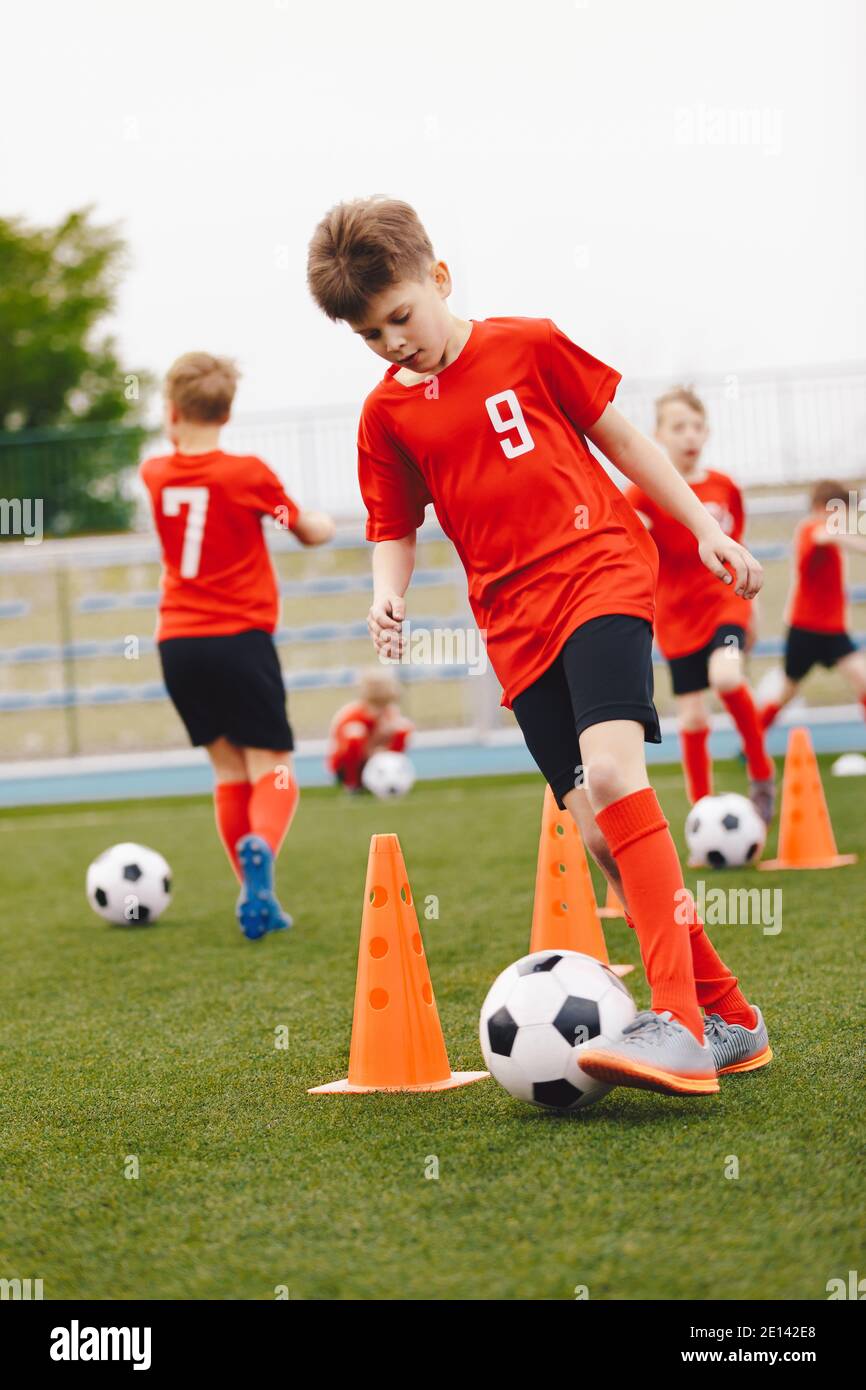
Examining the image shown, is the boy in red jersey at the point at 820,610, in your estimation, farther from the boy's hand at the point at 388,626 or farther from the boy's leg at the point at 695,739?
the boy's hand at the point at 388,626

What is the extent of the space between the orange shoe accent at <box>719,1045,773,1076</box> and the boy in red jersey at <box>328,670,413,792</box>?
27.7ft

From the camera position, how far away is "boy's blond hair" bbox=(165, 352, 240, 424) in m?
5.55

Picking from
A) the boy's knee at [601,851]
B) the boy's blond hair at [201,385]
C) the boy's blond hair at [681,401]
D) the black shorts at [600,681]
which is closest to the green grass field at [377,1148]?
the boy's knee at [601,851]

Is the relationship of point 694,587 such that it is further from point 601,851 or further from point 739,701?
point 601,851

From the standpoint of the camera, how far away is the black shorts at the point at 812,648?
9156 mm

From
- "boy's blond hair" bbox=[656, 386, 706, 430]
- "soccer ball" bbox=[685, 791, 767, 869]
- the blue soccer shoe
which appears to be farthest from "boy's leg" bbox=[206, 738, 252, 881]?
"boy's blond hair" bbox=[656, 386, 706, 430]

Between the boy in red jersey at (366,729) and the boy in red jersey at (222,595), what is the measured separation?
596 centimetres

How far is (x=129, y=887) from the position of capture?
608 centimetres

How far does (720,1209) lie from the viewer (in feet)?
7.66

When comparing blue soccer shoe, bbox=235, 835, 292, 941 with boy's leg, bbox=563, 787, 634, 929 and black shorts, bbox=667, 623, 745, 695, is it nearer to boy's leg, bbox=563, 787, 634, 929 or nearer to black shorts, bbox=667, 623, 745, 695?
black shorts, bbox=667, 623, 745, 695

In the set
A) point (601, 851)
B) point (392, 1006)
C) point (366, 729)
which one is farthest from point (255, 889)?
point (366, 729)

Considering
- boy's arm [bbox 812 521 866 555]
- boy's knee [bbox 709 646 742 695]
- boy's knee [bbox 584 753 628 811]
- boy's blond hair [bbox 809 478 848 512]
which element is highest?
boy's blond hair [bbox 809 478 848 512]

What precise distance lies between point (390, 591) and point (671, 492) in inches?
25.0
